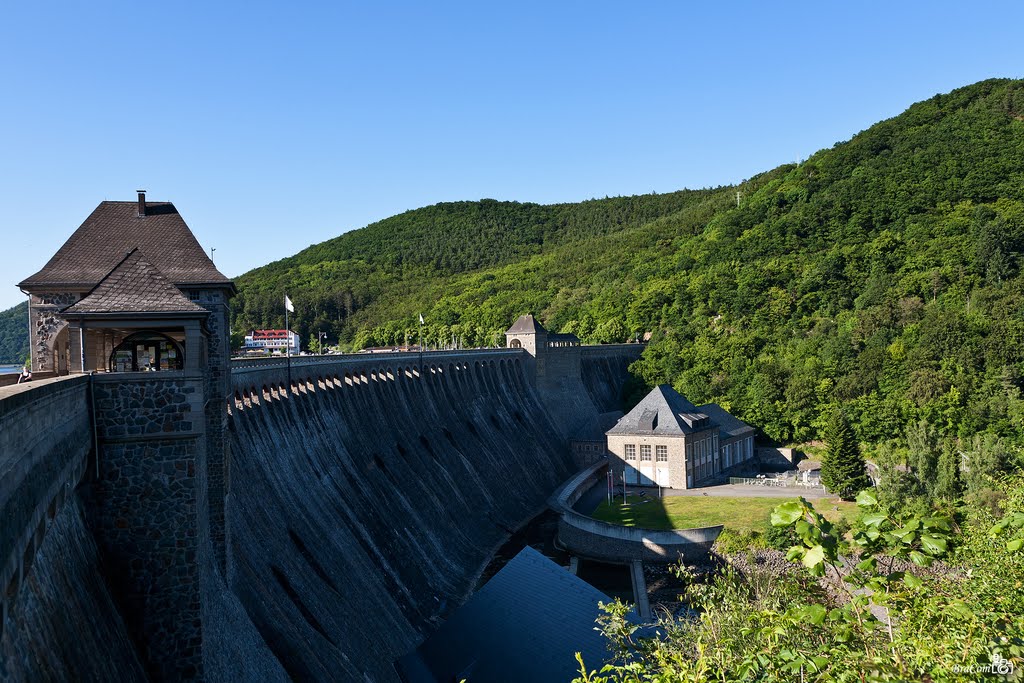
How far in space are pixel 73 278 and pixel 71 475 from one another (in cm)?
789

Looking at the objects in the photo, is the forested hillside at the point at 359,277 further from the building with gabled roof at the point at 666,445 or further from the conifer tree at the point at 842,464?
the conifer tree at the point at 842,464

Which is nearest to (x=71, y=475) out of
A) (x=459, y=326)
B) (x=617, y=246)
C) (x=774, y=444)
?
(x=774, y=444)

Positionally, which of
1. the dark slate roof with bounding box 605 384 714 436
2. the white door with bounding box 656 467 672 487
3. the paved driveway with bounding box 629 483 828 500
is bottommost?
the paved driveway with bounding box 629 483 828 500

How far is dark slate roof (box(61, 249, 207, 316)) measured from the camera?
45.9 feet

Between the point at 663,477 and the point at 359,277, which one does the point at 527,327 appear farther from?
the point at 359,277

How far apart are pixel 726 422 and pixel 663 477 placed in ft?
40.6

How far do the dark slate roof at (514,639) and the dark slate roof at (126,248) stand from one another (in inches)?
571

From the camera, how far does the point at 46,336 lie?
1784 centimetres

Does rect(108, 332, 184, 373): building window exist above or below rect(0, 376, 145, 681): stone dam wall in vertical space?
above

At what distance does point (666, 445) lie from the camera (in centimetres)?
5672

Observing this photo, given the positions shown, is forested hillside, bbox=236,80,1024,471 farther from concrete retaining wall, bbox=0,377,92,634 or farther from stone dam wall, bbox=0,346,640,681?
concrete retaining wall, bbox=0,377,92,634

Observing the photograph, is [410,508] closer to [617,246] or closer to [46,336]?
[46,336]

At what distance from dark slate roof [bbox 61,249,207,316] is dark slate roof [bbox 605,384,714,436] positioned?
150ft

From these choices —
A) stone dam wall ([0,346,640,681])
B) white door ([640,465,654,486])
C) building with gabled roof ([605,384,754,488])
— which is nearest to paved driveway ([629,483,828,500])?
white door ([640,465,654,486])
